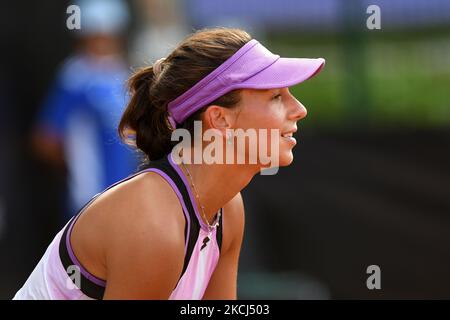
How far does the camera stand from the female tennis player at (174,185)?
10.6ft

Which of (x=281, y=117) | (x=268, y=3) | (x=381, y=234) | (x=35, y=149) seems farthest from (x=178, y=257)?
(x=268, y=3)

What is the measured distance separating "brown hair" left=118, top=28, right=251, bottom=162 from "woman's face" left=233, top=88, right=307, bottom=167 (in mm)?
48

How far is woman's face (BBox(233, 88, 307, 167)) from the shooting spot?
11.2 ft

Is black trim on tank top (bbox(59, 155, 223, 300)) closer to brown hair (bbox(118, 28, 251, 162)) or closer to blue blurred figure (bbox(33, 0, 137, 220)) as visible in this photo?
brown hair (bbox(118, 28, 251, 162))

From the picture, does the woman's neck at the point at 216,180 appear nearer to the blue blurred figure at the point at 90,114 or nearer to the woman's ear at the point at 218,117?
the woman's ear at the point at 218,117

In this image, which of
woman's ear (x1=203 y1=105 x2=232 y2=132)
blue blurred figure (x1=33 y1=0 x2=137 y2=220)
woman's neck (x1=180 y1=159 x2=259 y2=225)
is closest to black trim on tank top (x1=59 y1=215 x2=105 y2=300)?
woman's neck (x1=180 y1=159 x2=259 y2=225)

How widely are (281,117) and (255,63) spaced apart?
0.20 m

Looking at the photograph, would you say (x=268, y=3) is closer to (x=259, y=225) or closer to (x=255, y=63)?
(x=259, y=225)

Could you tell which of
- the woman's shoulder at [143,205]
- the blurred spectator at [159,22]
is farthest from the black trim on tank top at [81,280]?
the blurred spectator at [159,22]

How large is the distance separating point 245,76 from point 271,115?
16cm

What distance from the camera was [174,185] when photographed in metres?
3.39

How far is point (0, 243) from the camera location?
6715mm

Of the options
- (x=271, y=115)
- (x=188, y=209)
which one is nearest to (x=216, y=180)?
(x=188, y=209)

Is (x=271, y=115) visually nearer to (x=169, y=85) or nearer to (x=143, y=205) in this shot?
(x=169, y=85)
